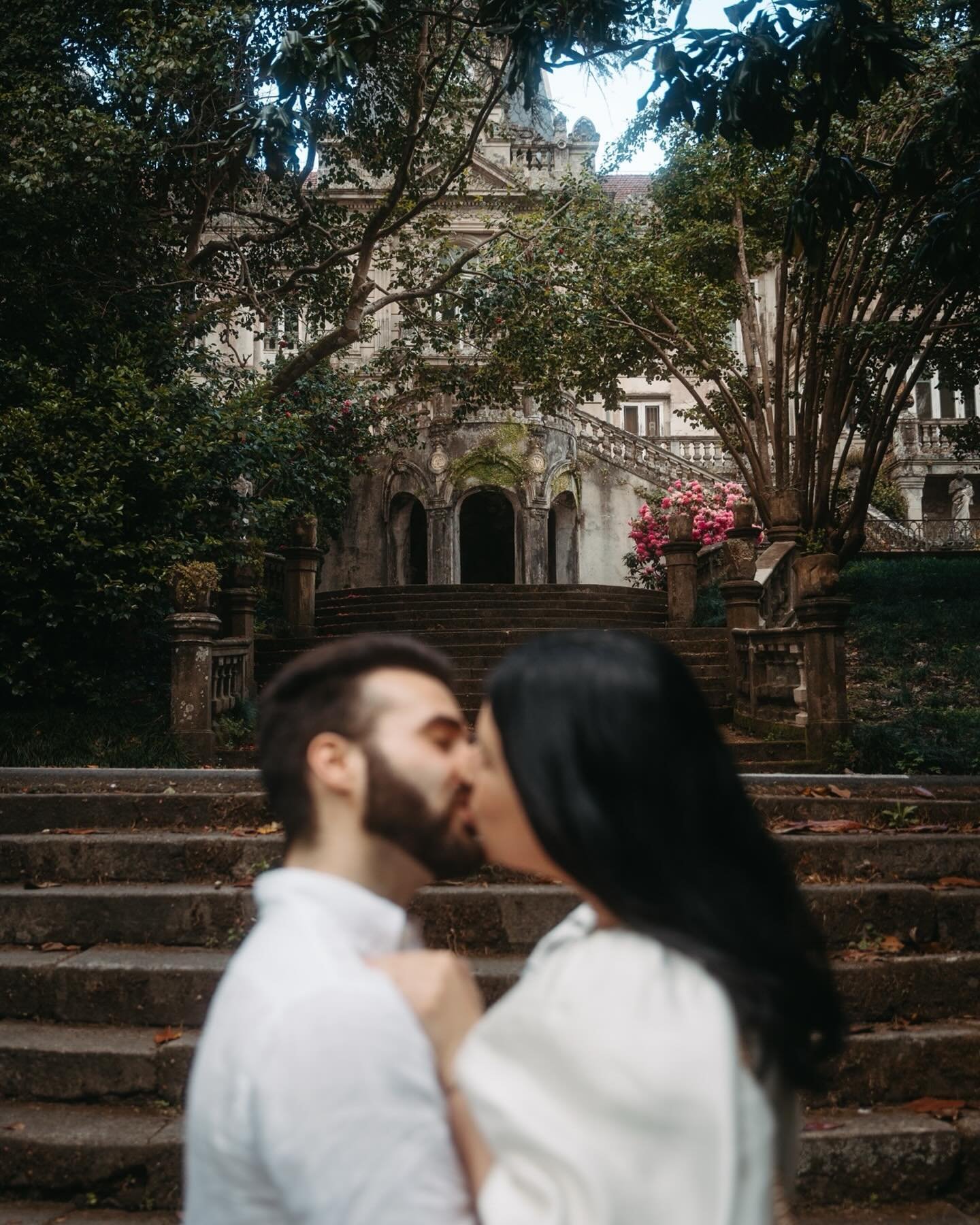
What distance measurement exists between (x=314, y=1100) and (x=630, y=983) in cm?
35

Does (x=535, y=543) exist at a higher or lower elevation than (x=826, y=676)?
higher

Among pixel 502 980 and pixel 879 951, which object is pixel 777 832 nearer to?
pixel 879 951

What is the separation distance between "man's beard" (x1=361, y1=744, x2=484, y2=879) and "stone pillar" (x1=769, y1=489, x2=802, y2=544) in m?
11.5

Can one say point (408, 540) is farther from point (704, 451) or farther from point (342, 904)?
point (342, 904)

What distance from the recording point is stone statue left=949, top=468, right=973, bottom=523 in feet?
88.3

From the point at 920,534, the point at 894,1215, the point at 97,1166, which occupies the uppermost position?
the point at 920,534

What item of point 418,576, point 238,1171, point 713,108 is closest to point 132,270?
point 713,108

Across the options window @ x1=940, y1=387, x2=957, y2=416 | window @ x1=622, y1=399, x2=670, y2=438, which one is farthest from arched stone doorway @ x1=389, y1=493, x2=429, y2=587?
window @ x1=940, y1=387, x2=957, y2=416

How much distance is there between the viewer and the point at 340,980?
115 centimetres

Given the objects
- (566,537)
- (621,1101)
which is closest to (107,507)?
(621,1101)

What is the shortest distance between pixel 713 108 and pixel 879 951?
404cm

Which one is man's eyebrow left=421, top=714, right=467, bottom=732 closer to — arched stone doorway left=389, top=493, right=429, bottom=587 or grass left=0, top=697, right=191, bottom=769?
grass left=0, top=697, right=191, bottom=769

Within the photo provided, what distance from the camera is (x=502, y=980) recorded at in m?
4.10

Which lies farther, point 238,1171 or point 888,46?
point 888,46
